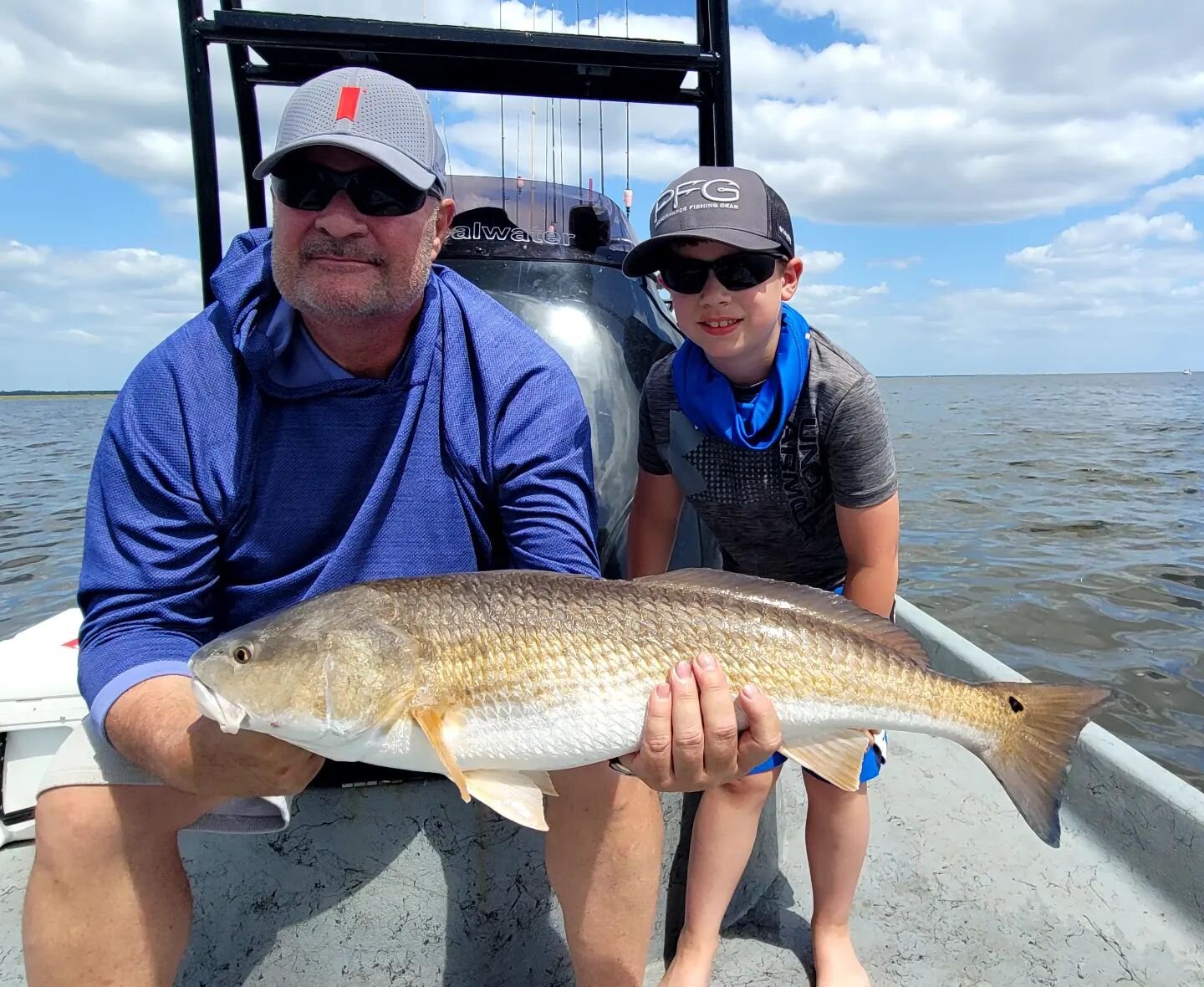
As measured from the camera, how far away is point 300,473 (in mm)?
2369

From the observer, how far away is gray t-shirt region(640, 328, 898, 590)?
2.61 meters

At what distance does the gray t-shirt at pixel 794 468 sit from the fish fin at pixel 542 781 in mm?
1139

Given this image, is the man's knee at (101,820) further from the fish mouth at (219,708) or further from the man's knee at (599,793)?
the man's knee at (599,793)

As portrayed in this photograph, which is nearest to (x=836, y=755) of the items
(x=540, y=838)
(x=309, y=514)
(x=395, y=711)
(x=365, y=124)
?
(x=540, y=838)

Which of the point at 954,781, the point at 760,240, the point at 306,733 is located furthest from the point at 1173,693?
the point at 306,733

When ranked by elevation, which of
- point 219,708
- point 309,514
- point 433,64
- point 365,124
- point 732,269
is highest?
point 433,64

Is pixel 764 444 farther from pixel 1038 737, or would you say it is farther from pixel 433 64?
pixel 433 64

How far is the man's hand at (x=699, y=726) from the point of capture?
6.45 feet

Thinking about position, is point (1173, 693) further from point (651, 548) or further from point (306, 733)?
point (306, 733)

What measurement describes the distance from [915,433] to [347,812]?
28.5 meters

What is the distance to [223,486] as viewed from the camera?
229 cm

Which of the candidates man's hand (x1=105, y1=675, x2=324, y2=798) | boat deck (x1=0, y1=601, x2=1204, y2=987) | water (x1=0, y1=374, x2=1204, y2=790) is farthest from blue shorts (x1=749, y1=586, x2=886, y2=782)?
water (x1=0, y1=374, x2=1204, y2=790)

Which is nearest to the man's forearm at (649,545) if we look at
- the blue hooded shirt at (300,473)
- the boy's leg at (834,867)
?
the blue hooded shirt at (300,473)

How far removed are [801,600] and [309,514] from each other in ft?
4.46
